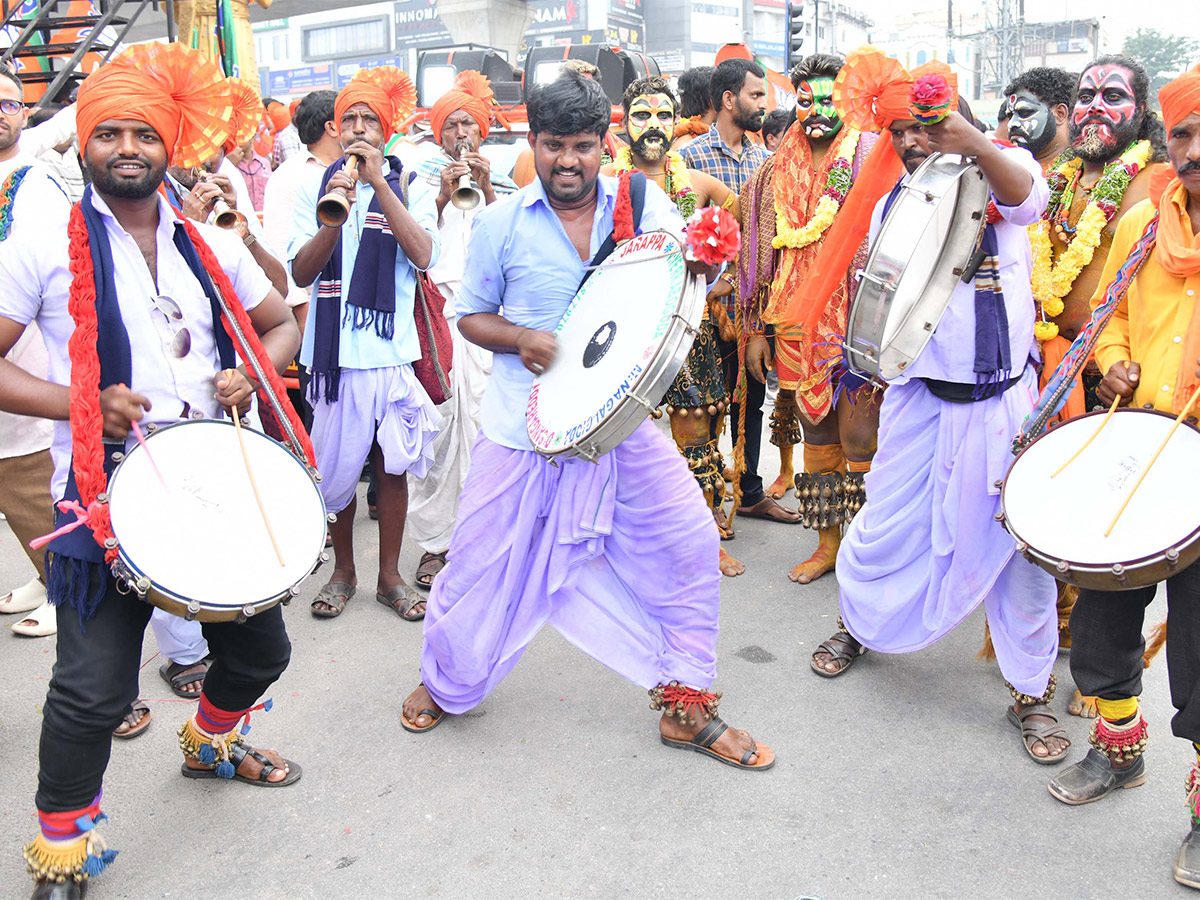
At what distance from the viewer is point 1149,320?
2.99m

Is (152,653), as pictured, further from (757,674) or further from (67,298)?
(757,674)

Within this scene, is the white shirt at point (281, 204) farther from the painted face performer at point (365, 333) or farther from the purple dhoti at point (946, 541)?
the purple dhoti at point (946, 541)

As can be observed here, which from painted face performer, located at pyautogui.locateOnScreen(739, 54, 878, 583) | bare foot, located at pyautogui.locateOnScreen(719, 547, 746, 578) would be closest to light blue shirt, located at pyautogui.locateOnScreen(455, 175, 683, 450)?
painted face performer, located at pyautogui.locateOnScreen(739, 54, 878, 583)


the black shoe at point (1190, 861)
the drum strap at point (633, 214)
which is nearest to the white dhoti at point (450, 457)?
the drum strap at point (633, 214)

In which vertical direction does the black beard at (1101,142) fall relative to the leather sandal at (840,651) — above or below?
above

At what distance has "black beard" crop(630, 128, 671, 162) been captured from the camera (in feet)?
17.9

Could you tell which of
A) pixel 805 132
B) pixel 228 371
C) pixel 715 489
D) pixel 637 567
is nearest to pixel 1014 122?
pixel 805 132

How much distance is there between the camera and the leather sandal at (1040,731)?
3.40 m

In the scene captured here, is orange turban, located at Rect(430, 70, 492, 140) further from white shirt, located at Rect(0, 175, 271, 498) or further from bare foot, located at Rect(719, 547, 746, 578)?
white shirt, located at Rect(0, 175, 271, 498)

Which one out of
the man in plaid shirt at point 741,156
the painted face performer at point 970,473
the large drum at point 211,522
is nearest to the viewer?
the large drum at point 211,522

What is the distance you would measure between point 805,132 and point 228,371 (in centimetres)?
344

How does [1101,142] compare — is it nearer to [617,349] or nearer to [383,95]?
[617,349]

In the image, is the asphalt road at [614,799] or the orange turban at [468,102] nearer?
the asphalt road at [614,799]

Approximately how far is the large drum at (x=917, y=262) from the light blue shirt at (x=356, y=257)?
2008 millimetres
